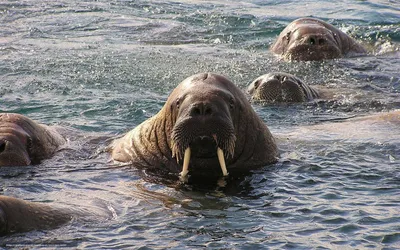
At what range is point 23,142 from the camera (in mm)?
10250

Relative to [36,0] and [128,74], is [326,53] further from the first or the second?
[36,0]

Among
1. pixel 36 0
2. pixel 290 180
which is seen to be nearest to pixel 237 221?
pixel 290 180

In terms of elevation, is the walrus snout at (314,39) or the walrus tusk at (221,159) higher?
the walrus snout at (314,39)

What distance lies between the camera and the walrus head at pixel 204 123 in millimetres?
9031

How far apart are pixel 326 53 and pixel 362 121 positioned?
15.5 ft

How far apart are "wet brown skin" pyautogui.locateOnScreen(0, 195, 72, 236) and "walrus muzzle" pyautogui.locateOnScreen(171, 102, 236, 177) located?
69.9 inches

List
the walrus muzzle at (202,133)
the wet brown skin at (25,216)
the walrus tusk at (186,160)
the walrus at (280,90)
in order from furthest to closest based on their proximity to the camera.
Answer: the walrus at (280,90) → the walrus tusk at (186,160) → the walrus muzzle at (202,133) → the wet brown skin at (25,216)

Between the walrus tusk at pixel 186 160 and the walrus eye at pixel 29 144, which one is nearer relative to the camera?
the walrus tusk at pixel 186 160

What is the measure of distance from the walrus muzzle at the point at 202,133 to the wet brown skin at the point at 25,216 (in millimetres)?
1775

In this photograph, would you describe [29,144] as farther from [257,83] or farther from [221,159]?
[257,83]

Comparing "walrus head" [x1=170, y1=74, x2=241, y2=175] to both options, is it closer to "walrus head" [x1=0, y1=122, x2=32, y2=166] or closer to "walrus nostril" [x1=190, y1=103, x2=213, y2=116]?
"walrus nostril" [x1=190, y1=103, x2=213, y2=116]

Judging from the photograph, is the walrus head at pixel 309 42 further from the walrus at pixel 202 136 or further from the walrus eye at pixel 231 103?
the walrus eye at pixel 231 103

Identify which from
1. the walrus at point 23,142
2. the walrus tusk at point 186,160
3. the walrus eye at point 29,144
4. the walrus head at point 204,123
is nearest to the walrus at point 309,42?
the walrus at point 23,142

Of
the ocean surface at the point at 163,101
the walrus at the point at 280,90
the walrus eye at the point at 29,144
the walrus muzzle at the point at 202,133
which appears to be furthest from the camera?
the walrus at the point at 280,90
